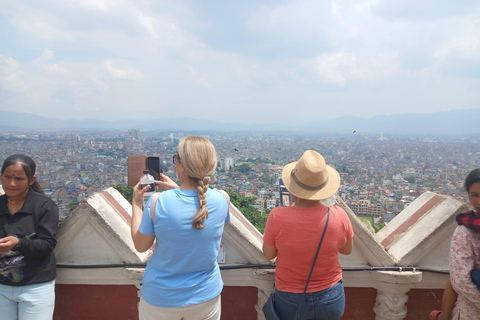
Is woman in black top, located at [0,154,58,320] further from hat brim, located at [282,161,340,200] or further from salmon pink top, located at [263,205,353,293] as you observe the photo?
hat brim, located at [282,161,340,200]

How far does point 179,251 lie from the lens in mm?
1771

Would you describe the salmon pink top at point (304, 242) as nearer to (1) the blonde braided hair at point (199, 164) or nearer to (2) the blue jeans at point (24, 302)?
(1) the blonde braided hair at point (199, 164)

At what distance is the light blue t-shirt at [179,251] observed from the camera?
174cm

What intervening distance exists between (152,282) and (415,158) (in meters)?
67.5

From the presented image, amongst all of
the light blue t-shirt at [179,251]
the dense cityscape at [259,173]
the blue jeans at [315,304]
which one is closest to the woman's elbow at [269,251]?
the blue jeans at [315,304]

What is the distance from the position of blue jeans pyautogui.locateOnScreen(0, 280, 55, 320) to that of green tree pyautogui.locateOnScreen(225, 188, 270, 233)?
1626 centimetres

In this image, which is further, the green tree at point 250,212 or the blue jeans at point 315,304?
the green tree at point 250,212

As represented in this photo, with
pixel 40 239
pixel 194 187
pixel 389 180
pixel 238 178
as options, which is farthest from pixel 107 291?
pixel 389 180

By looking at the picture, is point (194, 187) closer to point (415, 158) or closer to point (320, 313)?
point (320, 313)

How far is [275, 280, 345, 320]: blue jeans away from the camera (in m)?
1.94

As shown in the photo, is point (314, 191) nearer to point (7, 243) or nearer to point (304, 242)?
point (304, 242)

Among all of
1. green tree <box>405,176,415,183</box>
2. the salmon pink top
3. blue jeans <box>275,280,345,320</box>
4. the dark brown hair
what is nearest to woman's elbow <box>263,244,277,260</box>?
the salmon pink top

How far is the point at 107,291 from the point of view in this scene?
264 cm

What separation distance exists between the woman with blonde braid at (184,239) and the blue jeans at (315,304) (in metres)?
0.48
